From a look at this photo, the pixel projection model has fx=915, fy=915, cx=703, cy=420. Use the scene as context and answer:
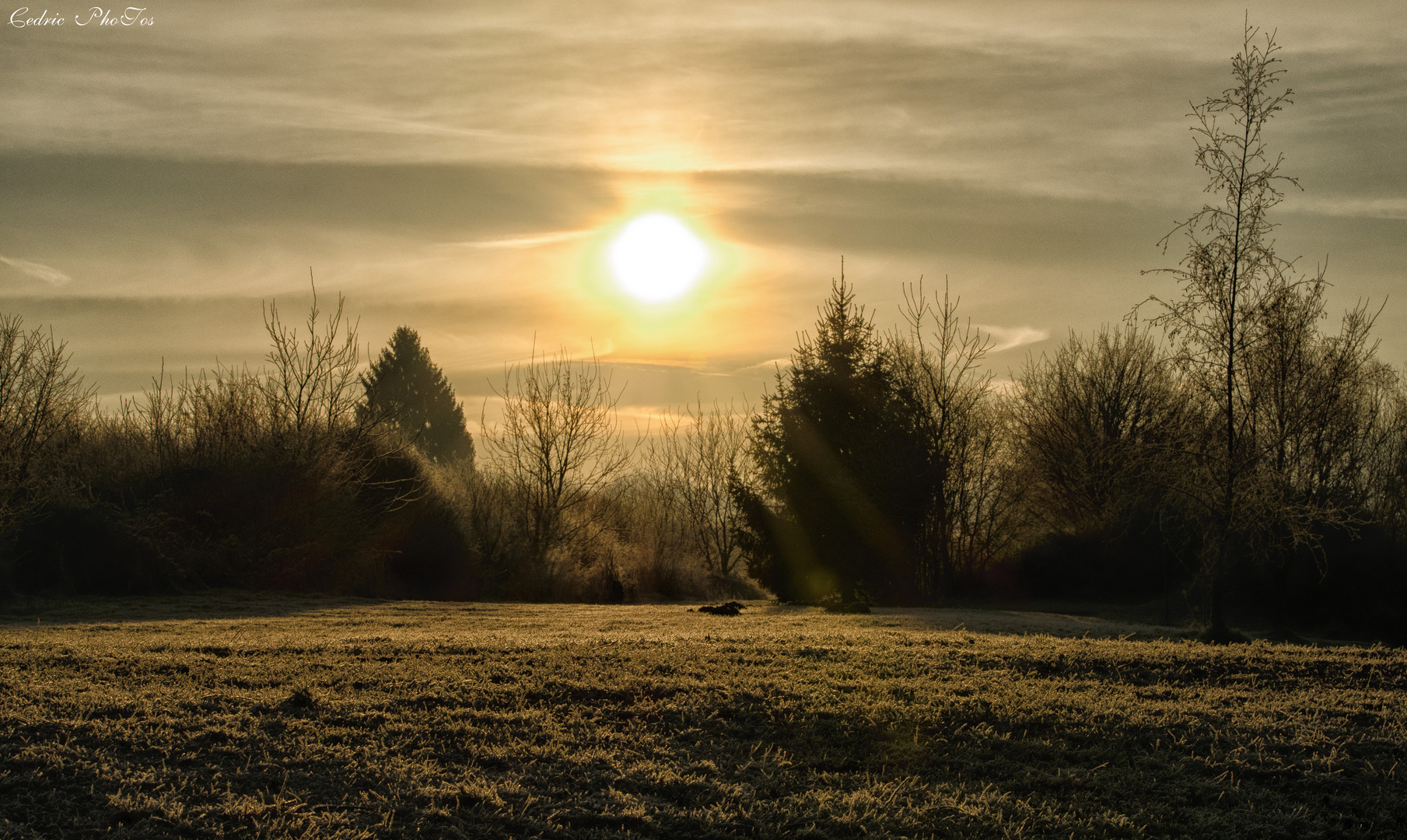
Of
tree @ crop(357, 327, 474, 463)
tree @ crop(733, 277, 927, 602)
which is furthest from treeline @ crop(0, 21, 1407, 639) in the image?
tree @ crop(357, 327, 474, 463)

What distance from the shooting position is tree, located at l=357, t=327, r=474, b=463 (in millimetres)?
53219

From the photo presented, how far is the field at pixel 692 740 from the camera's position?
4.99 m

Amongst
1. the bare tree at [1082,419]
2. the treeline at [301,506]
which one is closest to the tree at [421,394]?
the treeline at [301,506]

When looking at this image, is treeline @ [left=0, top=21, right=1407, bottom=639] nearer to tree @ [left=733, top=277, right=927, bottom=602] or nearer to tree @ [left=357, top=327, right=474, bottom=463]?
tree @ [left=733, top=277, right=927, bottom=602]

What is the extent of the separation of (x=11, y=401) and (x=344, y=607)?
1162 cm

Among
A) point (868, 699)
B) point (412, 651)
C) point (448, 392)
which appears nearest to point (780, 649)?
point (868, 699)

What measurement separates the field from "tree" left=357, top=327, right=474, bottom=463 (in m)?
45.1

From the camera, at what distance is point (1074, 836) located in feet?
16.3

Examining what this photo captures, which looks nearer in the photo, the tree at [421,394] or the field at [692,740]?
the field at [692,740]

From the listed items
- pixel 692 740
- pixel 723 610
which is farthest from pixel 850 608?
pixel 692 740

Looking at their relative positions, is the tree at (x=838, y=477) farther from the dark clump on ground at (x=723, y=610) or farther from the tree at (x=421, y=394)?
the tree at (x=421, y=394)

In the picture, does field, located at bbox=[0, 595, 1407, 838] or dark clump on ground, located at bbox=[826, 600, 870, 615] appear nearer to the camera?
field, located at bbox=[0, 595, 1407, 838]

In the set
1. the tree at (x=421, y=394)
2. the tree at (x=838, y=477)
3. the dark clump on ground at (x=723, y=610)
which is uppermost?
the tree at (x=421, y=394)

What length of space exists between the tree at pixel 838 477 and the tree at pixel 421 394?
3311cm
